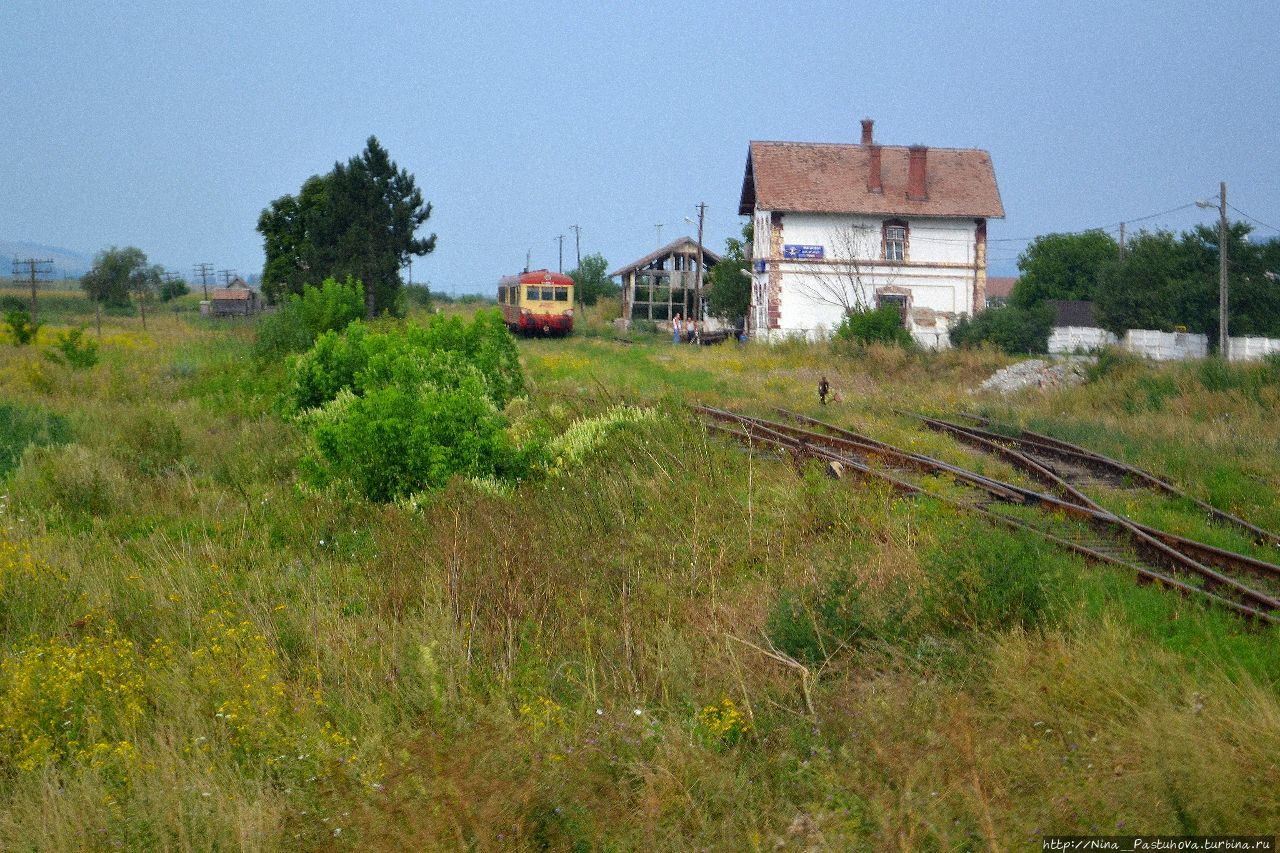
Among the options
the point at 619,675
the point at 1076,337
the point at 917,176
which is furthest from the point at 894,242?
the point at 619,675

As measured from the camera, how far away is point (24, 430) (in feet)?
58.4

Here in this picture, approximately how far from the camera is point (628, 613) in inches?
284

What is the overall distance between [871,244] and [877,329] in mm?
15625

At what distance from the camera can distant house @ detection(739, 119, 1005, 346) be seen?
49.8 meters

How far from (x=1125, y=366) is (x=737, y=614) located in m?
20.3

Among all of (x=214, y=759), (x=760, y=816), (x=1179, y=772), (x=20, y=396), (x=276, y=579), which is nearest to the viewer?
(x=1179, y=772)

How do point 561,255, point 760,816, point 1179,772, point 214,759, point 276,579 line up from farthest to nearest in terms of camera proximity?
point 561,255 → point 276,579 → point 214,759 → point 760,816 → point 1179,772

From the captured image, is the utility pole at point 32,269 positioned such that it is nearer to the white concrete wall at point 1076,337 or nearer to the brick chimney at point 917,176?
the brick chimney at point 917,176

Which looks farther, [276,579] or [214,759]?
[276,579]

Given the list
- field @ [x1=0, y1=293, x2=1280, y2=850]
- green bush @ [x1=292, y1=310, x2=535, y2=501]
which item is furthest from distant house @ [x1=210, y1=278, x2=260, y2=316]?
field @ [x1=0, y1=293, x2=1280, y2=850]

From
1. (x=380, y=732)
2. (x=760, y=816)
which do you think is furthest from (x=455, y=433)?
(x=760, y=816)

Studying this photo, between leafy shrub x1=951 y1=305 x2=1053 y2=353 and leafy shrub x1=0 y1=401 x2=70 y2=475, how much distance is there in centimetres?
2855

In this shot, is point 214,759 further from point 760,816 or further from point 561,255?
point 561,255

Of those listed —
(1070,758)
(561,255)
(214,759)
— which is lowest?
(214,759)
